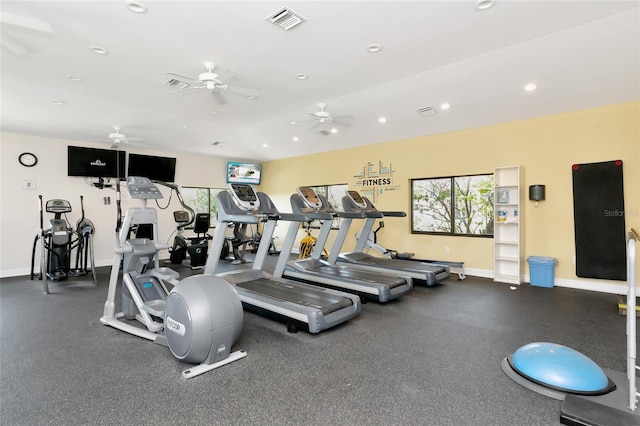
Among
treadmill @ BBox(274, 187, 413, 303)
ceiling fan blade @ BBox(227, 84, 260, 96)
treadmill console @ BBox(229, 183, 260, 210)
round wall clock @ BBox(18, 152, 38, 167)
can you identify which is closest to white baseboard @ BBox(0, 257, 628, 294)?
treadmill @ BBox(274, 187, 413, 303)

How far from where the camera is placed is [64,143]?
743 cm

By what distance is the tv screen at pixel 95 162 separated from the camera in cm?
743

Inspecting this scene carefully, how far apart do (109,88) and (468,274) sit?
7.05m

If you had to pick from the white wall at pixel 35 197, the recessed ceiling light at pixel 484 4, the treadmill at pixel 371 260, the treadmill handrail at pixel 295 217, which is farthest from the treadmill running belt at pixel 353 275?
the white wall at pixel 35 197

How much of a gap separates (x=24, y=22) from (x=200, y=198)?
23.2 feet

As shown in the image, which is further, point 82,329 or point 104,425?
point 82,329

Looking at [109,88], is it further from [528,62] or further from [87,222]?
[528,62]

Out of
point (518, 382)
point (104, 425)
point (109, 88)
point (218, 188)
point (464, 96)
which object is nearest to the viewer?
point (104, 425)

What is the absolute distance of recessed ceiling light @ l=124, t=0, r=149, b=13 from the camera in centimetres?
290

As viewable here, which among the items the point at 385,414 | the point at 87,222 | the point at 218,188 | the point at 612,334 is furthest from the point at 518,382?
the point at 218,188

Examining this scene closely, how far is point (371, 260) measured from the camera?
646cm

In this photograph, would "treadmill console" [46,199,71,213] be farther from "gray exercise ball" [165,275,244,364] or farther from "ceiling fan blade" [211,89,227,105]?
"gray exercise ball" [165,275,244,364]

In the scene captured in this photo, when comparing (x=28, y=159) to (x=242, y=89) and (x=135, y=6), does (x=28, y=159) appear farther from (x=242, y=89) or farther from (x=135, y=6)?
(x=135, y=6)

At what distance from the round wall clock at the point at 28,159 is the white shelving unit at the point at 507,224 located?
370 inches
